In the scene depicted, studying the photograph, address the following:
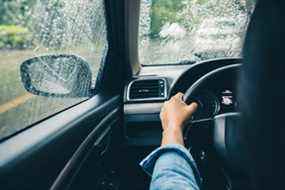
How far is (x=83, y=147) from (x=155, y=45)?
124 cm

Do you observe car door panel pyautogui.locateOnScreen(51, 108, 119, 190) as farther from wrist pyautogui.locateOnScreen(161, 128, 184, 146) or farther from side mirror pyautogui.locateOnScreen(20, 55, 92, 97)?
wrist pyautogui.locateOnScreen(161, 128, 184, 146)

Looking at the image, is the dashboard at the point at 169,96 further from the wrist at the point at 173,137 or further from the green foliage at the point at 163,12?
the wrist at the point at 173,137

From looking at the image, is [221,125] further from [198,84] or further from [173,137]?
[173,137]

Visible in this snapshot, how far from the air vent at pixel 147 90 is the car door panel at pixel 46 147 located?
28.7 inches

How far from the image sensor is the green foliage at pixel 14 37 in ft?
4.25

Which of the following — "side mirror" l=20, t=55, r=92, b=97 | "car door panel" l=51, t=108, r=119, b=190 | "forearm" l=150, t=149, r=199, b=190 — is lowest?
"car door panel" l=51, t=108, r=119, b=190

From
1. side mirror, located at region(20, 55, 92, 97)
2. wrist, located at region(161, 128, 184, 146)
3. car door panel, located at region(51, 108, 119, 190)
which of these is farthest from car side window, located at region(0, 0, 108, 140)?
wrist, located at region(161, 128, 184, 146)

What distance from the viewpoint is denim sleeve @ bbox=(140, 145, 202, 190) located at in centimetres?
111

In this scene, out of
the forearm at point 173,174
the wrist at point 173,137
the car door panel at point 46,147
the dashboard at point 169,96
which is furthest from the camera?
the dashboard at point 169,96

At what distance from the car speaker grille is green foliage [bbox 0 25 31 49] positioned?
145cm

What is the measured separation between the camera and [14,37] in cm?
141

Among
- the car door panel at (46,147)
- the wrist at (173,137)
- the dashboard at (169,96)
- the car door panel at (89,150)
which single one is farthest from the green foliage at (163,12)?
the wrist at (173,137)

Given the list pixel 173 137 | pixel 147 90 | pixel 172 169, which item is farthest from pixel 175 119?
pixel 147 90

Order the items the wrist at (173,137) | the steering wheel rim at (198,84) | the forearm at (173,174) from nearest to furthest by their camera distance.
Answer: the forearm at (173,174)
the wrist at (173,137)
the steering wheel rim at (198,84)
